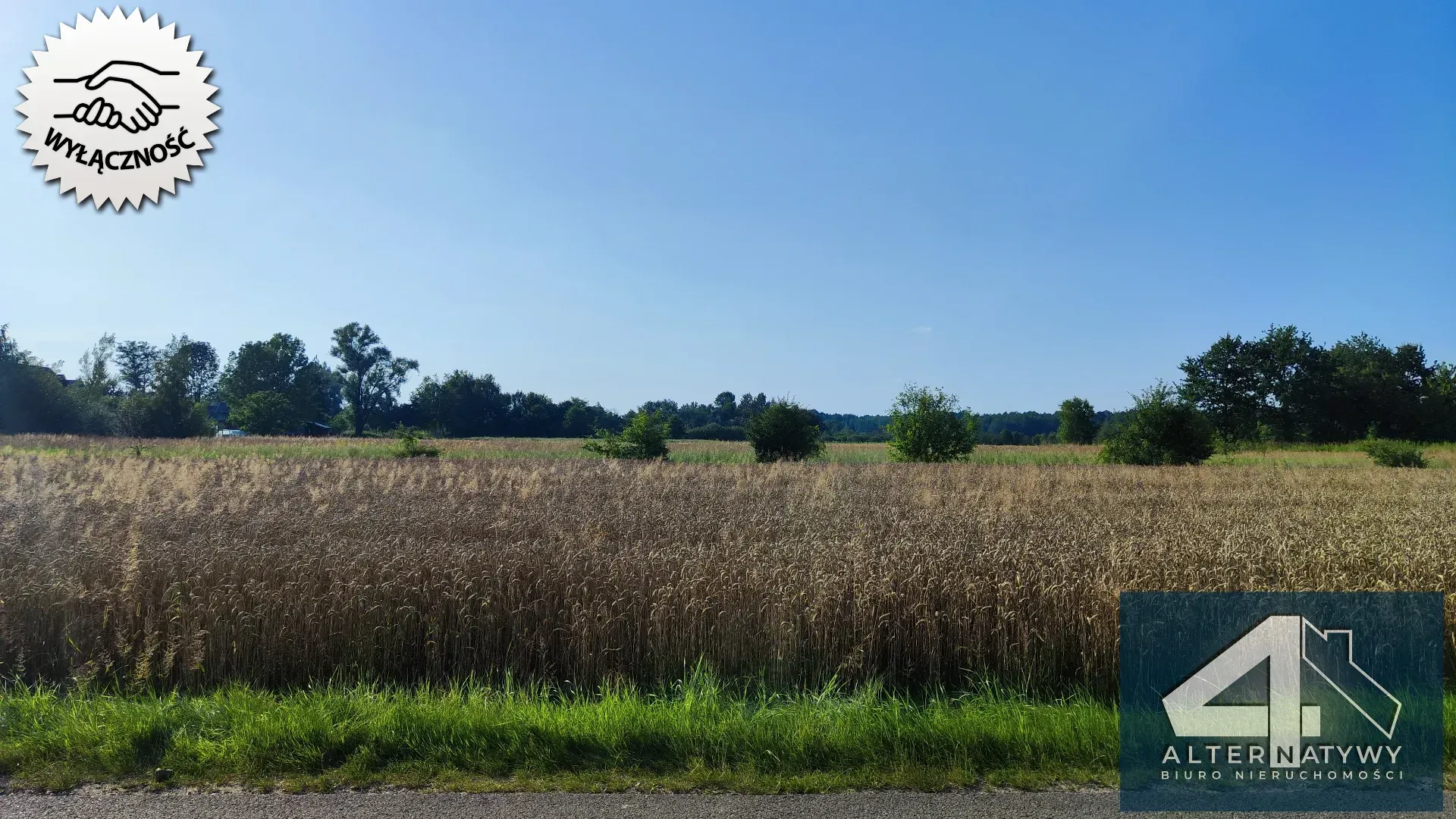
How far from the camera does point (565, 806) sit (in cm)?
399

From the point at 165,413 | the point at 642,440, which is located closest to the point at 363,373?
the point at 165,413

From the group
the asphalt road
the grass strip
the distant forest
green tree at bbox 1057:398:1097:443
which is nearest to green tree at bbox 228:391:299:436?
the distant forest

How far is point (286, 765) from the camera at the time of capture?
175 inches

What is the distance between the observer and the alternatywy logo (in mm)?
4289

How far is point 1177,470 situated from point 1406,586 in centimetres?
1944

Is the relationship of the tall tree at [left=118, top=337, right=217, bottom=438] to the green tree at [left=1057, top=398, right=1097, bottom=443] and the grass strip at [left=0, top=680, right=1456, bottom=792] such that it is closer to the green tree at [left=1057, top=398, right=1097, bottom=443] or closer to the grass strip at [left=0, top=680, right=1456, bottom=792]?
the grass strip at [left=0, top=680, right=1456, bottom=792]

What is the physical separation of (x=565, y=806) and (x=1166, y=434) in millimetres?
38711

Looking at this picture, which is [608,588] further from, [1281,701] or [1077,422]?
[1077,422]

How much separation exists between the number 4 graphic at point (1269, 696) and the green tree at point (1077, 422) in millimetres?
69248

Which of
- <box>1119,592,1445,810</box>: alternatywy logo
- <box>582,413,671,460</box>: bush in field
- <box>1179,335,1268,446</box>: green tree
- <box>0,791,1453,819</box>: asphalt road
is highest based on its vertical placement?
<box>1179,335,1268,446</box>: green tree

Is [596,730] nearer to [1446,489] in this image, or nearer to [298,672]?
[298,672]

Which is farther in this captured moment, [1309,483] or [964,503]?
[1309,483]

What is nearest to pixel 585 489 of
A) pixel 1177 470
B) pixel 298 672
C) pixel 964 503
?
pixel 964 503

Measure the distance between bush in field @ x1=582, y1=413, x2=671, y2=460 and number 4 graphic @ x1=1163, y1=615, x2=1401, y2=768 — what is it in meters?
28.4
